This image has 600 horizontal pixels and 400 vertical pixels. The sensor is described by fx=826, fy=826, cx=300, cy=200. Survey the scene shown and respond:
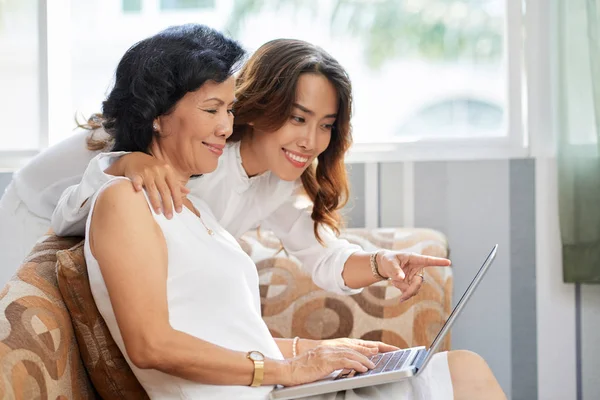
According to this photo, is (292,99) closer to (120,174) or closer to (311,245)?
(311,245)

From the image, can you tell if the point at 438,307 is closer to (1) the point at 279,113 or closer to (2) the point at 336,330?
(2) the point at 336,330

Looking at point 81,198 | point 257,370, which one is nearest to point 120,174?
point 81,198

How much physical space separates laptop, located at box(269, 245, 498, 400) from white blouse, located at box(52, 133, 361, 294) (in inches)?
24.9

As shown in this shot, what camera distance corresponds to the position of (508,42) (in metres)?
2.93

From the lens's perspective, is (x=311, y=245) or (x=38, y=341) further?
(x=311, y=245)

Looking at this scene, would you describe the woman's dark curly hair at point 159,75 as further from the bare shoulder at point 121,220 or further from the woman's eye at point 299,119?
the woman's eye at point 299,119

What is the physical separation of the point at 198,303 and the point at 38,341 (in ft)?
0.98

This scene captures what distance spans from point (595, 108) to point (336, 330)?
1127mm

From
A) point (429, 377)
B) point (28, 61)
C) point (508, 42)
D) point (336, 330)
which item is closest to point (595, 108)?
point (508, 42)

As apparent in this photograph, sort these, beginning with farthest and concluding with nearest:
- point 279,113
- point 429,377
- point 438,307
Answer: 1. point 438,307
2. point 279,113
3. point 429,377

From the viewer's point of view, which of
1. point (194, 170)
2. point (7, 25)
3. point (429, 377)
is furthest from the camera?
point (7, 25)

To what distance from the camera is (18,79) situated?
127 inches

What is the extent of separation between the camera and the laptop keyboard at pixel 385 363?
4.99 feet

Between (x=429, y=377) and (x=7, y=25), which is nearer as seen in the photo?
(x=429, y=377)
